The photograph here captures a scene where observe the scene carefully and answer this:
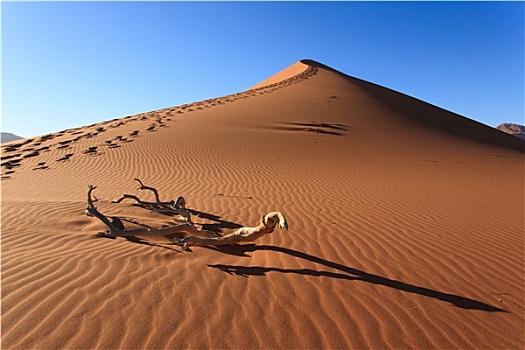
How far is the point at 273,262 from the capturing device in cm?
386

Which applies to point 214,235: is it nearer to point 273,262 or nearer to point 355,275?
point 273,262

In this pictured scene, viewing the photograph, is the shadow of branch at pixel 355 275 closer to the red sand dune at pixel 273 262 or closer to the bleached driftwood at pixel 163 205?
the red sand dune at pixel 273 262

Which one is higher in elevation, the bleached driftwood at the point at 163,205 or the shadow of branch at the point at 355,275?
the bleached driftwood at the point at 163,205

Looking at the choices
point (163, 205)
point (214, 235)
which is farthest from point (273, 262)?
point (163, 205)

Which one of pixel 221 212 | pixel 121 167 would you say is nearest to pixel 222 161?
pixel 121 167

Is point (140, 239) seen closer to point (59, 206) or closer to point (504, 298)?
point (59, 206)

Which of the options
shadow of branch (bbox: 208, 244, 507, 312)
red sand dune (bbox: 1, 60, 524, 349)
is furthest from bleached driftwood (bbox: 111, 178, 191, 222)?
shadow of branch (bbox: 208, 244, 507, 312)

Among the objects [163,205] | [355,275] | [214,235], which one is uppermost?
[163,205]

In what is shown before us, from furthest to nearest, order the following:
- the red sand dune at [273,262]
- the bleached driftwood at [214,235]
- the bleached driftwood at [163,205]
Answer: the bleached driftwood at [163,205] < the bleached driftwood at [214,235] < the red sand dune at [273,262]

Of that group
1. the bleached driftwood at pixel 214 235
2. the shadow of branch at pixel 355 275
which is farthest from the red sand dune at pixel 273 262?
the bleached driftwood at pixel 214 235

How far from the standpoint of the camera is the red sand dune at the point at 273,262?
2.58 meters

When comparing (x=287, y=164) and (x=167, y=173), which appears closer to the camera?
(x=167, y=173)

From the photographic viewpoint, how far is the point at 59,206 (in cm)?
606

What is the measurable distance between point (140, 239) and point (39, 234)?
1.35 m
